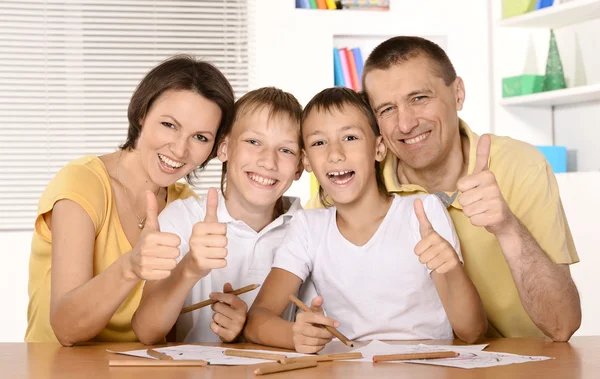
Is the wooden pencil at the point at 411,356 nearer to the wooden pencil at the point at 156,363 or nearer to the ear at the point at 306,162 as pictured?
the wooden pencil at the point at 156,363

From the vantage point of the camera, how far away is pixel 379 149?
79.0 inches

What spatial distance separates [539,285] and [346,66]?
265 centimetres

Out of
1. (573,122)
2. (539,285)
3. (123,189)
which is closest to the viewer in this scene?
(539,285)

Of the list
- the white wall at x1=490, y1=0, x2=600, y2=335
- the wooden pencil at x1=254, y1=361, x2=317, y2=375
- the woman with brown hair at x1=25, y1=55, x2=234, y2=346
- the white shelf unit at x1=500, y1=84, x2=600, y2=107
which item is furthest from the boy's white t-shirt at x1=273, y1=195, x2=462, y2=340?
the white shelf unit at x1=500, y1=84, x2=600, y2=107

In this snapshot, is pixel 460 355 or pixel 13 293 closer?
pixel 460 355

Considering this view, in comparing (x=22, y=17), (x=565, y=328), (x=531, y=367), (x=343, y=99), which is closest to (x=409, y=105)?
(x=343, y=99)

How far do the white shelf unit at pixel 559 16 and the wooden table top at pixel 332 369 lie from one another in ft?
8.45

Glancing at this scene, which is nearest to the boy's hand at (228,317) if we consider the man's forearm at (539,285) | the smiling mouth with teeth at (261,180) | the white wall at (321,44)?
the smiling mouth with teeth at (261,180)

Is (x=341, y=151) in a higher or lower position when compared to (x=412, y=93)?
lower

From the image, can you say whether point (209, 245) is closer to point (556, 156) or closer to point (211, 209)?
point (211, 209)

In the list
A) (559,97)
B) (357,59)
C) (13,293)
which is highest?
(357,59)

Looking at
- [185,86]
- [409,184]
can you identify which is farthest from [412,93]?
[185,86]

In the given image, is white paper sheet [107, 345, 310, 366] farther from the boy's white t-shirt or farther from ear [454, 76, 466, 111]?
ear [454, 76, 466, 111]

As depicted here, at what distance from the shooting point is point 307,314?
1.46 meters
